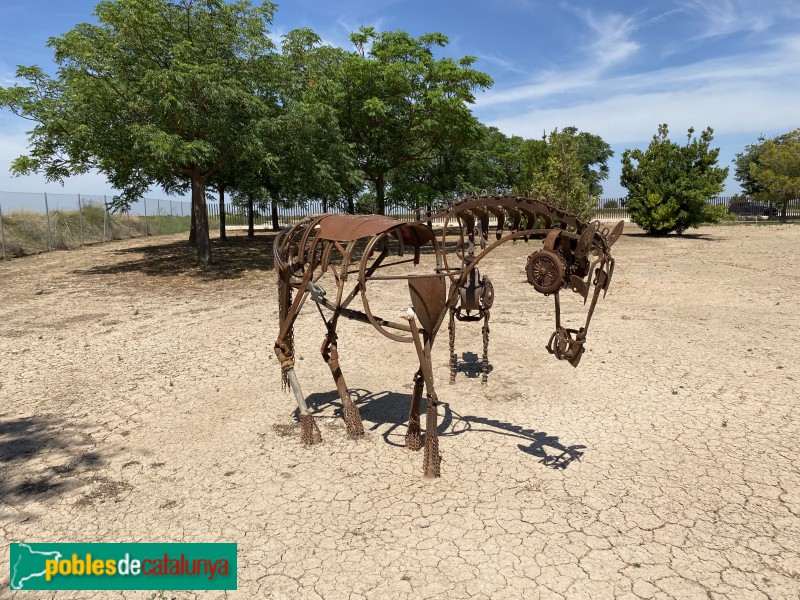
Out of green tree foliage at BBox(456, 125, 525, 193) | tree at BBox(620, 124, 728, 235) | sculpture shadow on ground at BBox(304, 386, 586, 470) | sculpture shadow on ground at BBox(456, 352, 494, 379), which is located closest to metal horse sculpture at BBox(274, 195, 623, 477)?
sculpture shadow on ground at BBox(304, 386, 586, 470)

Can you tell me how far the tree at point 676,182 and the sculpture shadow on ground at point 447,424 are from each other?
24732mm

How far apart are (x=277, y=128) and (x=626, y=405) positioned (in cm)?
1453

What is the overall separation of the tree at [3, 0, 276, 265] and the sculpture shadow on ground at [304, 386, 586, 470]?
409 inches

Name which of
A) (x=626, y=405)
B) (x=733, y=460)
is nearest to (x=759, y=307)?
(x=626, y=405)

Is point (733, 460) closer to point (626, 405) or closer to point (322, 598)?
point (626, 405)

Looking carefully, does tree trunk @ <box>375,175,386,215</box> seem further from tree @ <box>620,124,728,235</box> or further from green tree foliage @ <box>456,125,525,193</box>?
tree @ <box>620,124,728,235</box>

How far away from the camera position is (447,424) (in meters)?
6.59

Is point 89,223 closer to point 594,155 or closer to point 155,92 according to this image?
point 155,92

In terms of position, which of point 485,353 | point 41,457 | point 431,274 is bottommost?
point 41,457

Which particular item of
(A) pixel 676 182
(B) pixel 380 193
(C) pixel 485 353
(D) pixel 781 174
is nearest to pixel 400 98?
(B) pixel 380 193

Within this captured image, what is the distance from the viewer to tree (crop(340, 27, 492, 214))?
75.1 feet

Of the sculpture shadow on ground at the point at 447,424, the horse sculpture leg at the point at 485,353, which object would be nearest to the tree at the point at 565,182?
the horse sculpture leg at the point at 485,353

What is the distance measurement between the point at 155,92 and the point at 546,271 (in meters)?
14.8

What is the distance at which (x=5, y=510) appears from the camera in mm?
4730
